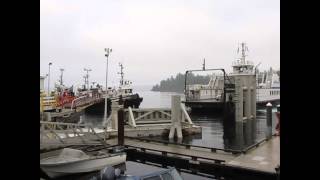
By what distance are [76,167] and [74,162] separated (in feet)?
0.80

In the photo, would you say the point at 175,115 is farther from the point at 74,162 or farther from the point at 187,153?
the point at 74,162

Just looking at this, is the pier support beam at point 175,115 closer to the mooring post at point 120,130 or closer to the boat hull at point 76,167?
the mooring post at point 120,130

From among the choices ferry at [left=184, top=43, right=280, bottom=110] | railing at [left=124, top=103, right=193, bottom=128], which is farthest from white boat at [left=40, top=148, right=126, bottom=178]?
ferry at [left=184, top=43, right=280, bottom=110]

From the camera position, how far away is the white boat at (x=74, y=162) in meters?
13.1

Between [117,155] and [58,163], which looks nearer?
[58,163]

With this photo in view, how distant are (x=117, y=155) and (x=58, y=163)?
256 centimetres

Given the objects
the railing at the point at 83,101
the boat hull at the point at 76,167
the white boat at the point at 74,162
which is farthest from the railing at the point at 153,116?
the railing at the point at 83,101

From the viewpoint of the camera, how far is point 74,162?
1330 centimetres

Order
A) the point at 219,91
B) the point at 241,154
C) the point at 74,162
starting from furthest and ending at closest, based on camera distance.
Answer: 1. the point at 219,91
2. the point at 241,154
3. the point at 74,162

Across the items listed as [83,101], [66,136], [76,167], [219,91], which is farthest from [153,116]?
[83,101]

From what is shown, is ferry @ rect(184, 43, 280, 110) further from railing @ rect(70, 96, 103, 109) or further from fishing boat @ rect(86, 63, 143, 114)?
railing @ rect(70, 96, 103, 109)

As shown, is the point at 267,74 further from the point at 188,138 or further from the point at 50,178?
the point at 50,178
